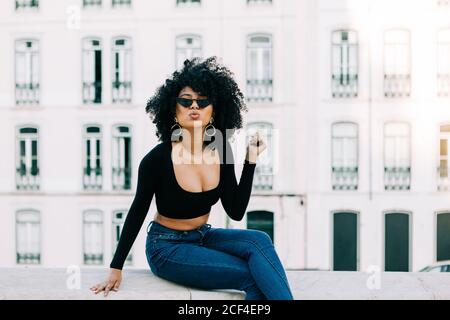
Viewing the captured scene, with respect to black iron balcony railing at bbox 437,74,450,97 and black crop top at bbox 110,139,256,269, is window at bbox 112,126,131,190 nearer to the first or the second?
black iron balcony railing at bbox 437,74,450,97

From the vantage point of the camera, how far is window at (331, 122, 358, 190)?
46.9 ft

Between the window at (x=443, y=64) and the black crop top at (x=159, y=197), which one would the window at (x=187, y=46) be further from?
the black crop top at (x=159, y=197)

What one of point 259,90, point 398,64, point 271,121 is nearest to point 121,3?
point 259,90

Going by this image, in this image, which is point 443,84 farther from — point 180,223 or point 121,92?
point 180,223

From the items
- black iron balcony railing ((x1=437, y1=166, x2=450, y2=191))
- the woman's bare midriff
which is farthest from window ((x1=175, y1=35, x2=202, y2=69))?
the woman's bare midriff

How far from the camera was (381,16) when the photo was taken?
1462cm

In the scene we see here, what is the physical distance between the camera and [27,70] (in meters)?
15.2

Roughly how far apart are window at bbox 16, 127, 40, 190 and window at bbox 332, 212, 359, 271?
644 cm

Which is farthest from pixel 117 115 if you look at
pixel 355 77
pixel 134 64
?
pixel 355 77

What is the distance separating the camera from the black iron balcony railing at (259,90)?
14133mm

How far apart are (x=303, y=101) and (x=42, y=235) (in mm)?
6194

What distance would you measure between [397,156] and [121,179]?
19.0ft

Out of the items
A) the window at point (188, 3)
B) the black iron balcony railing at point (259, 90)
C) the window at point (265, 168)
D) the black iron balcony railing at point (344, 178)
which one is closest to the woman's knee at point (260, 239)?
the window at point (265, 168)

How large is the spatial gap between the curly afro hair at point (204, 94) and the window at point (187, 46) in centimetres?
1198
